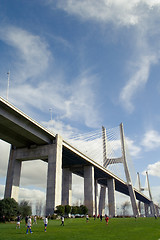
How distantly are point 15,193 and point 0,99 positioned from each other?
74.6ft

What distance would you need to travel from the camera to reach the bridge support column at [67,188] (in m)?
64.2

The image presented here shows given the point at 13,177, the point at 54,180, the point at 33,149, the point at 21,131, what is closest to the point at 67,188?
the point at 13,177

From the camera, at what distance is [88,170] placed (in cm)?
6406

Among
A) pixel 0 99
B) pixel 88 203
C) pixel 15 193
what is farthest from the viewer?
pixel 88 203

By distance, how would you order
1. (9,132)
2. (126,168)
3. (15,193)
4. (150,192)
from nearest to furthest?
(9,132)
(15,193)
(126,168)
(150,192)

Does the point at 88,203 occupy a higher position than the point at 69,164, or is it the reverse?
the point at 69,164

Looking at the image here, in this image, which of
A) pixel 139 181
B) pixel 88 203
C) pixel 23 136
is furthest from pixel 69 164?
pixel 139 181

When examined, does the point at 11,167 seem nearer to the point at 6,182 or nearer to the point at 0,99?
the point at 6,182

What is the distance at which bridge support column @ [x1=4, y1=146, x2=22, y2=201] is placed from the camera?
46.9 metres

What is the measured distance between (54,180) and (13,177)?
10.2 meters

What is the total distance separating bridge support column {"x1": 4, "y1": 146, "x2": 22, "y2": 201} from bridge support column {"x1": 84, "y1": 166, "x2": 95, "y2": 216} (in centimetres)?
2091

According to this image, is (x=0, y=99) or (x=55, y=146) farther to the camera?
(x=55, y=146)

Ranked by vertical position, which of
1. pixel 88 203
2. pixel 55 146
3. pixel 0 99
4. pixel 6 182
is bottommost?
pixel 88 203

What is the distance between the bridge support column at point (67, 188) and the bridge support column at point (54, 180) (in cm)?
2113
